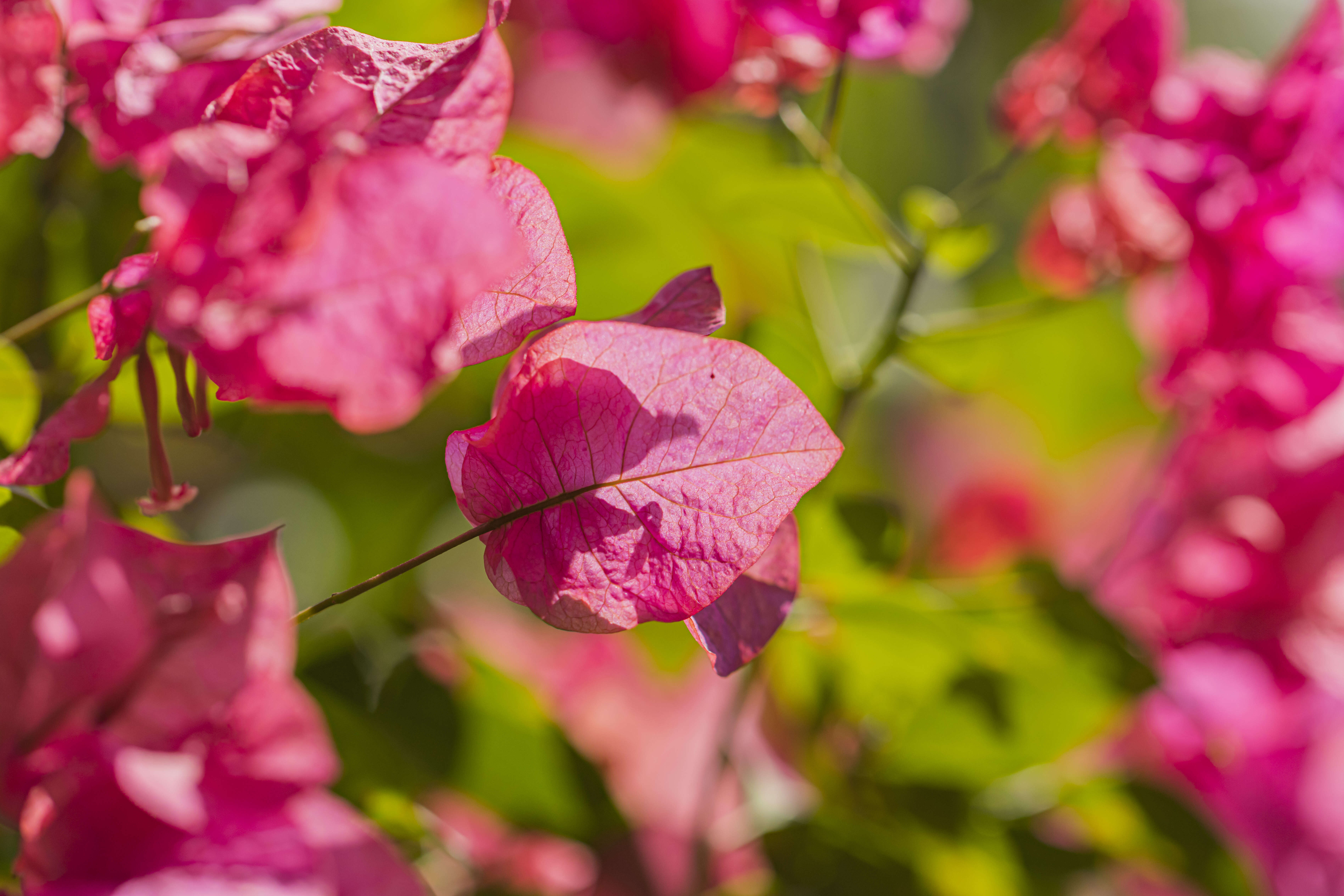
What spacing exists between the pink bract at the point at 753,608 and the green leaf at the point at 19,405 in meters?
0.17

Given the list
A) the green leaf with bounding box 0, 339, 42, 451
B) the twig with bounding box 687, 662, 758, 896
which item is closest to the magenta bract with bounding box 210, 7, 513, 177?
the green leaf with bounding box 0, 339, 42, 451

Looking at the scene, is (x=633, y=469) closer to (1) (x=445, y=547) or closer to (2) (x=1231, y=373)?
(1) (x=445, y=547)

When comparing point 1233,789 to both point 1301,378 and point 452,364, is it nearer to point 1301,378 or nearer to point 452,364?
point 1301,378

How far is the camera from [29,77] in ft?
0.72

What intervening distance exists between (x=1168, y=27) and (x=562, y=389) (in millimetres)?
293

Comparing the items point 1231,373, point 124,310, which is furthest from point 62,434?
point 1231,373

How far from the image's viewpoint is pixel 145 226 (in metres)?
0.19

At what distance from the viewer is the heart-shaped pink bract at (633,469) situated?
170 mm

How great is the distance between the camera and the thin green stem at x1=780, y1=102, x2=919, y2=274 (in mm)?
310

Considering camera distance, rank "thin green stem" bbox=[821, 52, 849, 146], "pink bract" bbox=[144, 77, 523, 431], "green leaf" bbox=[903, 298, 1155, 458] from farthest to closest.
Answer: "green leaf" bbox=[903, 298, 1155, 458]
"thin green stem" bbox=[821, 52, 849, 146]
"pink bract" bbox=[144, 77, 523, 431]

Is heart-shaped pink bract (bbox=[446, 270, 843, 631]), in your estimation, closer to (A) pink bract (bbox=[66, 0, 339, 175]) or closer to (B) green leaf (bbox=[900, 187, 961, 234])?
(A) pink bract (bbox=[66, 0, 339, 175])

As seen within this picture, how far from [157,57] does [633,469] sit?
0.42 feet

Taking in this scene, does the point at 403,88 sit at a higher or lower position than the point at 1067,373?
higher

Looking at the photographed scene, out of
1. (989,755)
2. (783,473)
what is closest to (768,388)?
(783,473)
